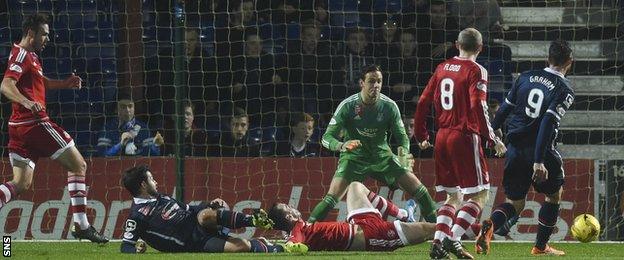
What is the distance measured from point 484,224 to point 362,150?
216cm

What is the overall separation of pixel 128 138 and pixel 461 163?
516 centimetres

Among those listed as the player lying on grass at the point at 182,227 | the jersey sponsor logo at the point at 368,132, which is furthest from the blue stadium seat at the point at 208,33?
the player lying on grass at the point at 182,227

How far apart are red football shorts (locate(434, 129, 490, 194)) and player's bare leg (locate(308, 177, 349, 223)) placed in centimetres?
231

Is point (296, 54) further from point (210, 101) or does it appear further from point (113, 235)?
point (113, 235)

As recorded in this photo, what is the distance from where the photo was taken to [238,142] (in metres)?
15.2

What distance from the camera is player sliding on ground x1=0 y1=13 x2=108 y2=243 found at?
12141 mm

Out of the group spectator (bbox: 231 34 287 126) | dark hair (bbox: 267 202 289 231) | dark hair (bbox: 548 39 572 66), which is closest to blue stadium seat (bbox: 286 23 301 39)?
spectator (bbox: 231 34 287 126)

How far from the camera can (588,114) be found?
54.8 ft

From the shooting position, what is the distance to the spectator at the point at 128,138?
1484 centimetres

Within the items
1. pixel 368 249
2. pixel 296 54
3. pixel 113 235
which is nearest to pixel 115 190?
pixel 113 235

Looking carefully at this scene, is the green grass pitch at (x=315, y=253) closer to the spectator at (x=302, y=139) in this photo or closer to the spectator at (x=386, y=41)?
the spectator at (x=302, y=139)

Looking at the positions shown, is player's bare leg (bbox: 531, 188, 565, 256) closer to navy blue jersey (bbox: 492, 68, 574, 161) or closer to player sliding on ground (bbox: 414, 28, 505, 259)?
navy blue jersey (bbox: 492, 68, 574, 161)

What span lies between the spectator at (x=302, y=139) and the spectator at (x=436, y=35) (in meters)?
1.82

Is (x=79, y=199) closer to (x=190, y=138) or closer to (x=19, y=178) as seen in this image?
(x=19, y=178)
